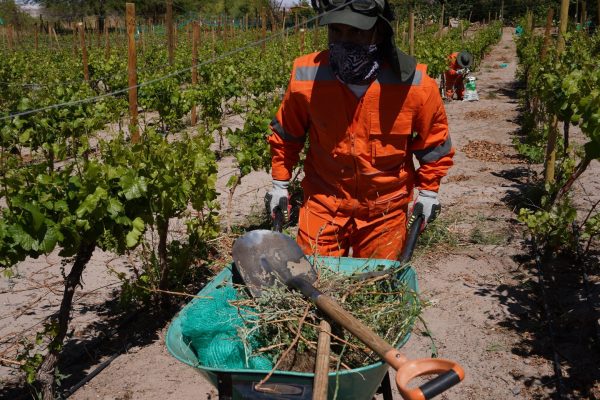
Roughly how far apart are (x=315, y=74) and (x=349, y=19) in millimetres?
394

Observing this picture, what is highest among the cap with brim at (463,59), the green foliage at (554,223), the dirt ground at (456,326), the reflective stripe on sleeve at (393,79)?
the reflective stripe on sleeve at (393,79)

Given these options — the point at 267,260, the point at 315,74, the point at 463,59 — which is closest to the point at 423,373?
the point at 267,260

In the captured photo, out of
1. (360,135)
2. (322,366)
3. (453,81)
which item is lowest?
(453,81)

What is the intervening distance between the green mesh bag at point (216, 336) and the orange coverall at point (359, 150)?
2.04 feet

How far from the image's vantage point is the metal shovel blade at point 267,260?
2.49m

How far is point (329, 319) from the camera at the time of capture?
2115 mm

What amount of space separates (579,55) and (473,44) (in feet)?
57.7

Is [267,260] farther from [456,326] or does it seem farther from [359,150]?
[456,326]

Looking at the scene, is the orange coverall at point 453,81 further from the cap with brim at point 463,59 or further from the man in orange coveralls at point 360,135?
the man in orange coveralls at point 360,135

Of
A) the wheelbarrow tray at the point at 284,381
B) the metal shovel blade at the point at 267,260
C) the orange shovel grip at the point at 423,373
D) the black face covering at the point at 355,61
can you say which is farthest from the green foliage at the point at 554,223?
the orange shovel grip at the point at 423,373

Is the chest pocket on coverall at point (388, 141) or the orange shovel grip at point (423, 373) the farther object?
the chest pocket on coverall at point (388, 141)

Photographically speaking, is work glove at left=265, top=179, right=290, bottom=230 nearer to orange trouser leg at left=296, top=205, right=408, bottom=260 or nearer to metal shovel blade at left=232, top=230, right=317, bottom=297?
orange trouser leg at left=296, top=205, right=408, bottom=260

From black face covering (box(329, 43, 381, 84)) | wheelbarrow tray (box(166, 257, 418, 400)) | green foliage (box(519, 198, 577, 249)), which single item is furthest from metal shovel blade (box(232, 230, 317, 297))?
green foliage (box(519, 198, 577, 249))

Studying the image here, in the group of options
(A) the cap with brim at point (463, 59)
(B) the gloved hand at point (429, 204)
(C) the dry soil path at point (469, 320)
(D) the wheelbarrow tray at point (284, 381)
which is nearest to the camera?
(D) the wheelbarrow tray at point (284, 381)
